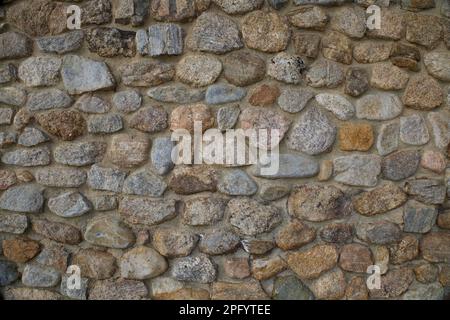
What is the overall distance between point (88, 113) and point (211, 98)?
63 cm

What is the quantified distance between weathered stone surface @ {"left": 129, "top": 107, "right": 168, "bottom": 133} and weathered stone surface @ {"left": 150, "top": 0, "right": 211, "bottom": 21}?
0.45 meters

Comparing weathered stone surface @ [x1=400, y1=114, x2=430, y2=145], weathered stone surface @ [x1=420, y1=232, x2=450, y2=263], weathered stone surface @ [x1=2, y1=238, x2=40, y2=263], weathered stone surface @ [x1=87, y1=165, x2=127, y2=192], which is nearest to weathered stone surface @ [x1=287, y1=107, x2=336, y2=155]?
weathered stone surface @ [x1=400, y1=114, x2=430, y2=145]

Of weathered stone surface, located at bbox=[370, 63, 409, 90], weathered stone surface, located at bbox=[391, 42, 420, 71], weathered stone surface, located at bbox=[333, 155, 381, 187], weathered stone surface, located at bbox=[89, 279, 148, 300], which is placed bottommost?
weathered stone surface, located at bbox=[89, 279, 148, 300]

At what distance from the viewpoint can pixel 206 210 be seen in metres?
1.95

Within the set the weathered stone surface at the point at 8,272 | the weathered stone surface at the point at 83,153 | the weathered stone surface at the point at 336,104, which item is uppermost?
the weathered stone surface at the point at 336,104

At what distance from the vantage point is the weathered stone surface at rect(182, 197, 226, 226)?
1.95 meters

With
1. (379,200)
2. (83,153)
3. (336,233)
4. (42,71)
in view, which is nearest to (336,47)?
(379,200)

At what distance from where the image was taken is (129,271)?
6.54 ft

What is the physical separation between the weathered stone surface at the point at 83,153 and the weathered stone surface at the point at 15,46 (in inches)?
21.6

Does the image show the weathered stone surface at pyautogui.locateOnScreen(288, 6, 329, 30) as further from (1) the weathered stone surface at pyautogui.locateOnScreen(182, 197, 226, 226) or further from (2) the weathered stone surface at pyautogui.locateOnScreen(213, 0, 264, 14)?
(1) the weathered stone surface at pyautogui.locateOnScreen(182, 197, 226, 226)

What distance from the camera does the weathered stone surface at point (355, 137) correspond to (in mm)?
1944

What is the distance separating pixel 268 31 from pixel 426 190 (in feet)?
3.62

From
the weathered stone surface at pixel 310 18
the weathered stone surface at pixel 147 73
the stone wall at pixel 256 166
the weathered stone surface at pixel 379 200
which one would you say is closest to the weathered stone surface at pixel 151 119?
the stone wall at pixel 256 166

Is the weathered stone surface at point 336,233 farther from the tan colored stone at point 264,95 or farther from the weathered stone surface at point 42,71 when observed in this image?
the weathered stone surface at point 42,71
